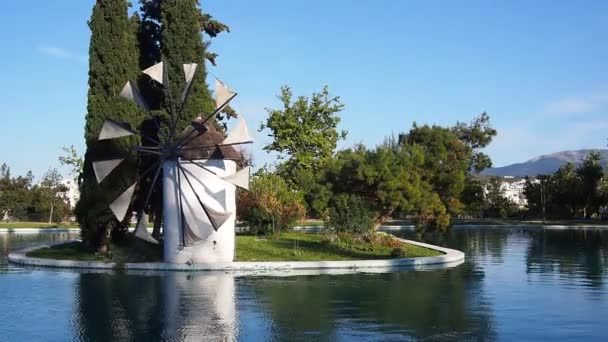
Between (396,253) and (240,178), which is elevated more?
(240,178)

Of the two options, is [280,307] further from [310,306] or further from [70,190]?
[70,190]

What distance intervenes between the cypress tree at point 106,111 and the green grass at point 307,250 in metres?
5.05

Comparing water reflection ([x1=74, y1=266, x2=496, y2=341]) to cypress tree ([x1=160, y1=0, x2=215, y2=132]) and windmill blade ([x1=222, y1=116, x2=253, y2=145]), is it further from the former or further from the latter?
cypress tree ([x1=160, y1=0, x2=215, y2=132])

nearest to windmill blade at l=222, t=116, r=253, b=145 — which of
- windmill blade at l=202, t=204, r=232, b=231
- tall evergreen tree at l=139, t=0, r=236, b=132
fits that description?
windmill blade at l=202, t=204, r=232, b=231

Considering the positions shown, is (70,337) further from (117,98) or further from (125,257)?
(117,98)

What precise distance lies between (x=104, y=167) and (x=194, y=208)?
324 cm

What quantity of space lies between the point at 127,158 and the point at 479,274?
12857 millimetres

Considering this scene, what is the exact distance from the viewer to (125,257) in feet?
79.3

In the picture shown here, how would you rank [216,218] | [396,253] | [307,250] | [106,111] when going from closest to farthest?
[216,218] < [106,111] < [396,253] < [307,250]

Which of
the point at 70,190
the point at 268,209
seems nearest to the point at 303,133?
the point at 268,209

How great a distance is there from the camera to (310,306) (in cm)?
1492

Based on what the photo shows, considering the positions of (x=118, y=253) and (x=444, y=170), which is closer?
(x=118, y=253)

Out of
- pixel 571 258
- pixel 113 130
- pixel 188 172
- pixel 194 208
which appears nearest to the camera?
pixel 113 130

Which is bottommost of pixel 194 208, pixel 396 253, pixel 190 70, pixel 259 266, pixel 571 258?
pixel 571 258
